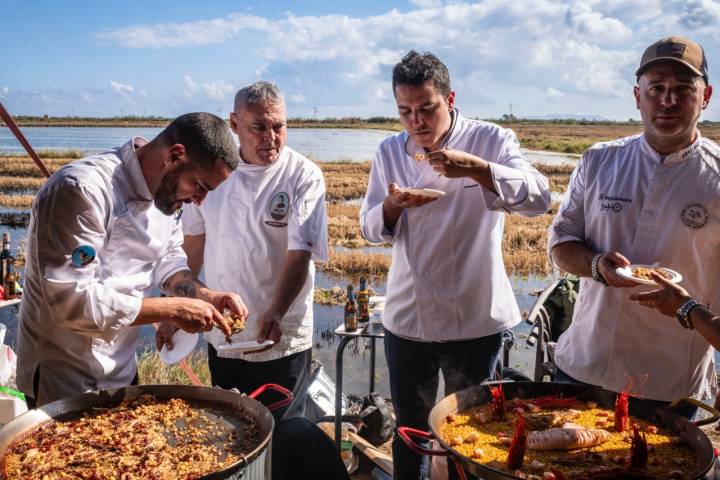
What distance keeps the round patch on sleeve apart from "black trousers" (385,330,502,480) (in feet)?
5.81

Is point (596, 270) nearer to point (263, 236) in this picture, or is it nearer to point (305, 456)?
point (305, 456)

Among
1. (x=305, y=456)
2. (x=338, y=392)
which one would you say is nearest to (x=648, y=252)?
(x=305, y=456)

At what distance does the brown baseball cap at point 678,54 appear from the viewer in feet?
8.89

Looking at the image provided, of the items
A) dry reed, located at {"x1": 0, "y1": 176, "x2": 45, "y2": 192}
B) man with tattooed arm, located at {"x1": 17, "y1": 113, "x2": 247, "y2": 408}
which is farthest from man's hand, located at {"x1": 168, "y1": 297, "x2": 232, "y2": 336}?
dry reed, located at {"x1": 0, "y1": 176, "x2": 45, "y2": 192}

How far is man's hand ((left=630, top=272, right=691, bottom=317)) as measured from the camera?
2459 millimetres

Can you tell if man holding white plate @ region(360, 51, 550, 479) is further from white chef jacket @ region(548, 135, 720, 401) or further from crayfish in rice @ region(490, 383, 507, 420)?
crayfish in rice @ region(490, 383, 507, 420)

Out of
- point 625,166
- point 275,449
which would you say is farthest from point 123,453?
point 625,166

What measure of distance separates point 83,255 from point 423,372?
1.92 meters

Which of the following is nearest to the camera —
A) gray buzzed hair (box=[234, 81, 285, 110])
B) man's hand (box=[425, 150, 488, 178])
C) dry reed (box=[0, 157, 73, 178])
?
man's hand (box=[425, 150, 488, 178])

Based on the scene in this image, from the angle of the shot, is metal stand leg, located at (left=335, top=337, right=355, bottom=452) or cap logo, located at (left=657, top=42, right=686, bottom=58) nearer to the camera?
cap logo, located at (left=657, top=42, right=686, bottom=58)

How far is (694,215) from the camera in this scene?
9.07 ft

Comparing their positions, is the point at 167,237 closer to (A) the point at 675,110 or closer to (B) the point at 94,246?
(B) the point at 94,246

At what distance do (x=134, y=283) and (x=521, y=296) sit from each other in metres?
13.3

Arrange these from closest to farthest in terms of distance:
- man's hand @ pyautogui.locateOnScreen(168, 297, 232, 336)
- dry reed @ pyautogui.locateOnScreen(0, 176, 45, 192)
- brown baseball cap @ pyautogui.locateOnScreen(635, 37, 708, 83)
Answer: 1. man's hand @ pyautogui.locateOnScreen(168, 297, 232, 336)
2. brown baseball cap @ pyautogui.locateOnScreen(635, 37, 708, 83)
3. dry reed @ pyautogui.locateOnScreen(0, 176, 45, 192)
